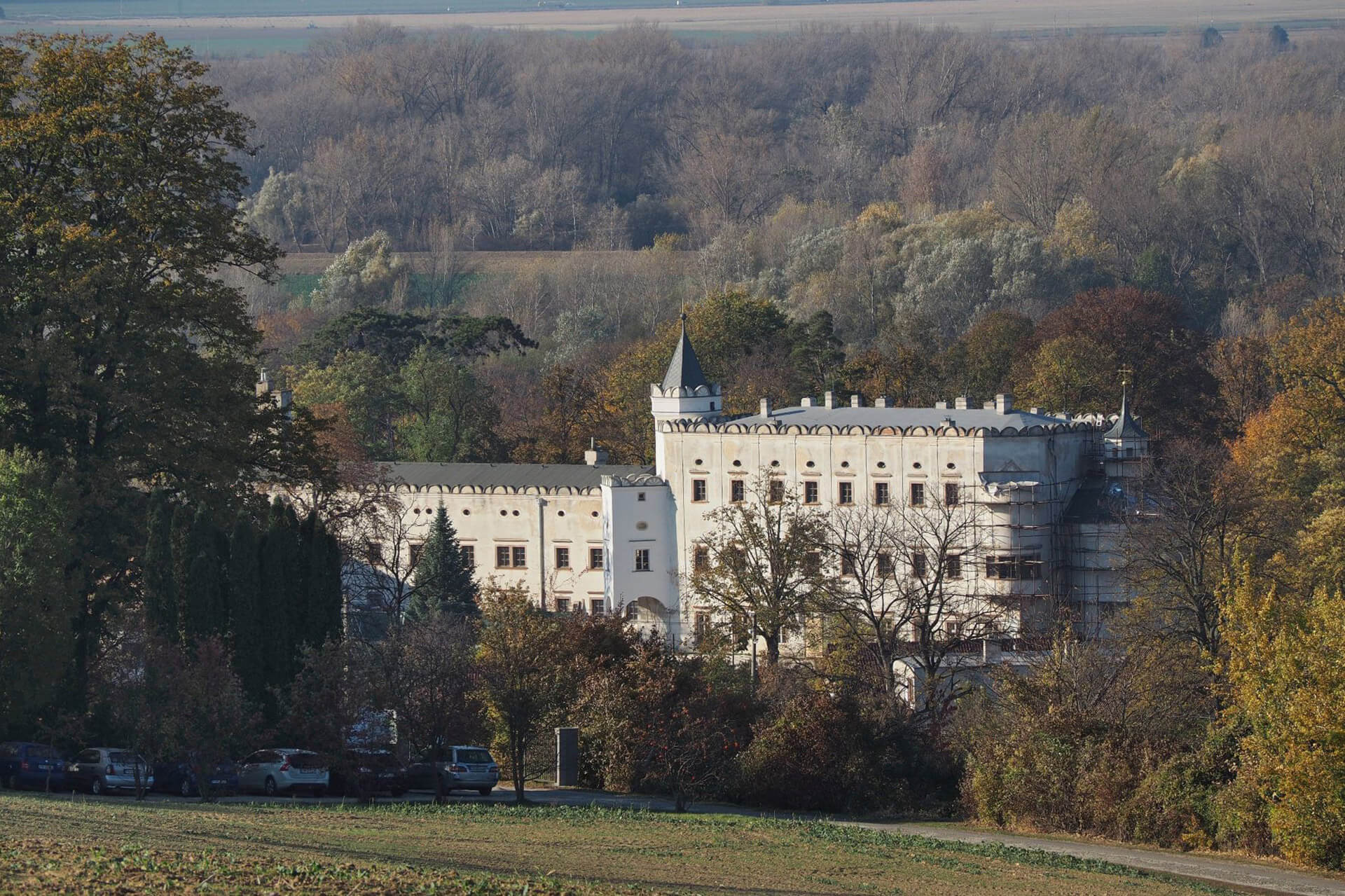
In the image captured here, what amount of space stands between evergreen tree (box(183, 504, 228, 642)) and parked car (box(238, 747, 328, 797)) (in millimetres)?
3709

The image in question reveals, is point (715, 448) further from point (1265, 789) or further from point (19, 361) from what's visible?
point (1265, 789)

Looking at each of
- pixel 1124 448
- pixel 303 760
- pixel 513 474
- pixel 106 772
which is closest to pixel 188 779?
pixel 106 772

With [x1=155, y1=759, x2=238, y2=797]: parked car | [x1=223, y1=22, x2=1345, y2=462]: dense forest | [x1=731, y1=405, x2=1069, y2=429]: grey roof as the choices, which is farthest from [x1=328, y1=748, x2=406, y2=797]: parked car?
[x1=223, y1=22, x2=1345, y2=462]: dense forest

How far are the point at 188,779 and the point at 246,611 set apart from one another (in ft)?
15.3

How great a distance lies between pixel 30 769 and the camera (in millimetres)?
38219

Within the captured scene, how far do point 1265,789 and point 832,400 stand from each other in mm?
38908

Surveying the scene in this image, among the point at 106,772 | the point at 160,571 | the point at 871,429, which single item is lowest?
the point at 106,772

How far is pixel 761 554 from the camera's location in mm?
62750

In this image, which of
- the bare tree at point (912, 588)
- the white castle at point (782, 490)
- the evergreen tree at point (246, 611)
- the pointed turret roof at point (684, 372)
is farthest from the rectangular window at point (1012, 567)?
the evergreen tree at point (246, 611)

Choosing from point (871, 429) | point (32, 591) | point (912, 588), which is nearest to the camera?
point (32, 591)

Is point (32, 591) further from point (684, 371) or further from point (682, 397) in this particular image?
point (684, 371)

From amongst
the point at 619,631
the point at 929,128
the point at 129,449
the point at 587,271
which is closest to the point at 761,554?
the point at 619,631

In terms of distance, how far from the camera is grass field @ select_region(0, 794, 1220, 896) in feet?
80.0

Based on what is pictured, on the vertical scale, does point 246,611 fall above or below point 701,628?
below
